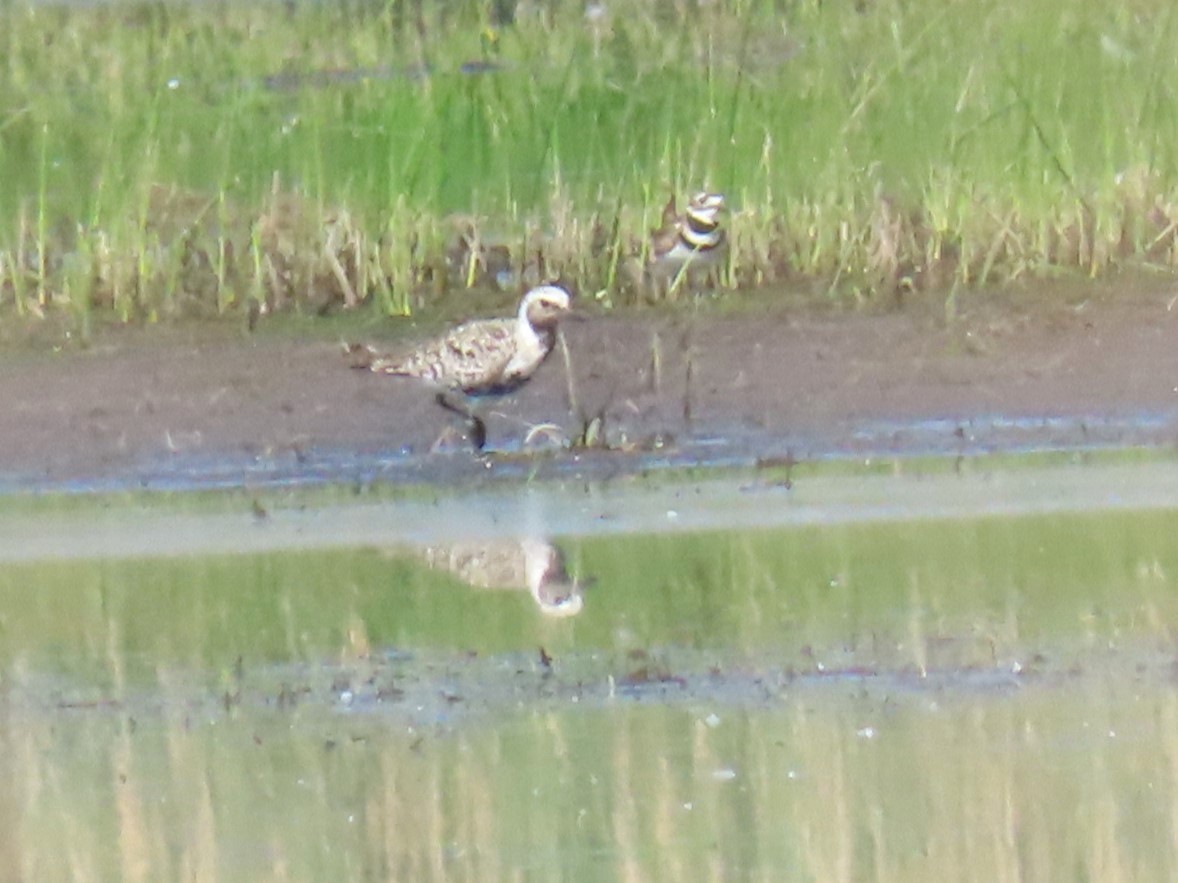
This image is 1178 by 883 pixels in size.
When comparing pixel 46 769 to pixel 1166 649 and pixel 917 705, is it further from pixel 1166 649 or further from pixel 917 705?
pixel 1166 649

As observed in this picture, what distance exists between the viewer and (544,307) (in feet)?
32.0

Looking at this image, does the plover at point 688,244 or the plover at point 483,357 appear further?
the plover at point 688,244

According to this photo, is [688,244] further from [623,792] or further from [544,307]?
[623,792]

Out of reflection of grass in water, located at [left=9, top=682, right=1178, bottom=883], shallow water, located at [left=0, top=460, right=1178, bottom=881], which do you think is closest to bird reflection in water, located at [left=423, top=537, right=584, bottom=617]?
shallow water, located at [left=0, top=460, right=1178, bottom=881]

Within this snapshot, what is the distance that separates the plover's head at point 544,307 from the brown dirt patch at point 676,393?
1.09 feet

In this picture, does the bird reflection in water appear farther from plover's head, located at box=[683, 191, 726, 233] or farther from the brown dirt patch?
plover's head, located at box=[683, 191, 726, 233]

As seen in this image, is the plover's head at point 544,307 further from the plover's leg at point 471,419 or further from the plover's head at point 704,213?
the plover's head at point 704,213

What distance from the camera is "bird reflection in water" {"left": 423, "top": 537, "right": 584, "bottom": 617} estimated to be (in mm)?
7660

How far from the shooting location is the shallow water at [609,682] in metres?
5.70

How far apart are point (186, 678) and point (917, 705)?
6.27 feet

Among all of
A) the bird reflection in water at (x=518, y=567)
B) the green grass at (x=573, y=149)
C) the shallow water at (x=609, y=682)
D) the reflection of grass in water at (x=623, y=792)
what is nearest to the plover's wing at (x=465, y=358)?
the shallow water at (x=609, y=682)

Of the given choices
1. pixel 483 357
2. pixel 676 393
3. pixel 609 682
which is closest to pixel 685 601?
pixel 609 682

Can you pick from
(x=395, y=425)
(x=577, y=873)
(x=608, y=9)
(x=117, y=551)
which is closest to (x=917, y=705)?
(x=577, y=873)

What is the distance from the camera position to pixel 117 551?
846 cm
